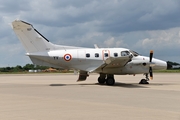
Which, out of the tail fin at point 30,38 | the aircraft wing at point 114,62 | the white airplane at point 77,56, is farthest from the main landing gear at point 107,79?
the tail fin at point 30,38

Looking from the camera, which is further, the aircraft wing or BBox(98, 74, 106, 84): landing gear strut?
BBox(98, 74, 106, 84): landing gear strut

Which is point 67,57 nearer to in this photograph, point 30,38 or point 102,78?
point 30,38

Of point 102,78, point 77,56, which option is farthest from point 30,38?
point 102,78

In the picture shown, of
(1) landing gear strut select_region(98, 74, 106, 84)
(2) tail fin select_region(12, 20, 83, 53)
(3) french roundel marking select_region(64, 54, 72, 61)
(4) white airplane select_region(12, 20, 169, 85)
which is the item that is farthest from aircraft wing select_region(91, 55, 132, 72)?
(2) tail fin select_region(12, 20, 83, 53)

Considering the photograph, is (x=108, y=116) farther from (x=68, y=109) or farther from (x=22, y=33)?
(x=22, y=33)

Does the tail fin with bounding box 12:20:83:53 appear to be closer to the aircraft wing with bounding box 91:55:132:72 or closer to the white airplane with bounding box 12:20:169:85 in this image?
the white airplane with bounding box 12:20:169:85

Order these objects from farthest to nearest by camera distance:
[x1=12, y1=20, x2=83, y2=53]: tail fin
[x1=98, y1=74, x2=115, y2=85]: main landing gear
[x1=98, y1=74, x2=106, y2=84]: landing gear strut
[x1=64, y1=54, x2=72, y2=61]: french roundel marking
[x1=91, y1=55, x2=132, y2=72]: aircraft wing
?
[x1=98, y1=74, x2=106, y2=84]: landing gear strut
[x1=64, y1=54, x2=72, y2=61]: french roundel marking
[x1=98, y1=74, x2=115, y2=85]: main landing gear
[x1=12, y1=20, x2=83, y2=53]: tail fin
[x1=91, y1=55, x2=132, y2=72]: aircraft wing

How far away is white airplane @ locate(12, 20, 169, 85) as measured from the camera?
73.1 feet

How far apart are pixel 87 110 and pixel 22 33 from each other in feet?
48.7

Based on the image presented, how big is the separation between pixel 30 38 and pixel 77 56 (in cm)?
461

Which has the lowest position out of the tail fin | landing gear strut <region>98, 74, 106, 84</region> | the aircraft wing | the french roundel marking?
landing gear strut <region>98, 74, 106, 84</region>

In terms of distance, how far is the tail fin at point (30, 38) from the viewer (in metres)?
22.0

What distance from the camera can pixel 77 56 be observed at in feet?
74.7

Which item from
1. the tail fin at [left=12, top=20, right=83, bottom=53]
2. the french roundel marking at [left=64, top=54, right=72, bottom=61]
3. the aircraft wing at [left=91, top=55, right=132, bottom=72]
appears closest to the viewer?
the aircraft wing at [left=91, top=55, right=132, bottom=72]
